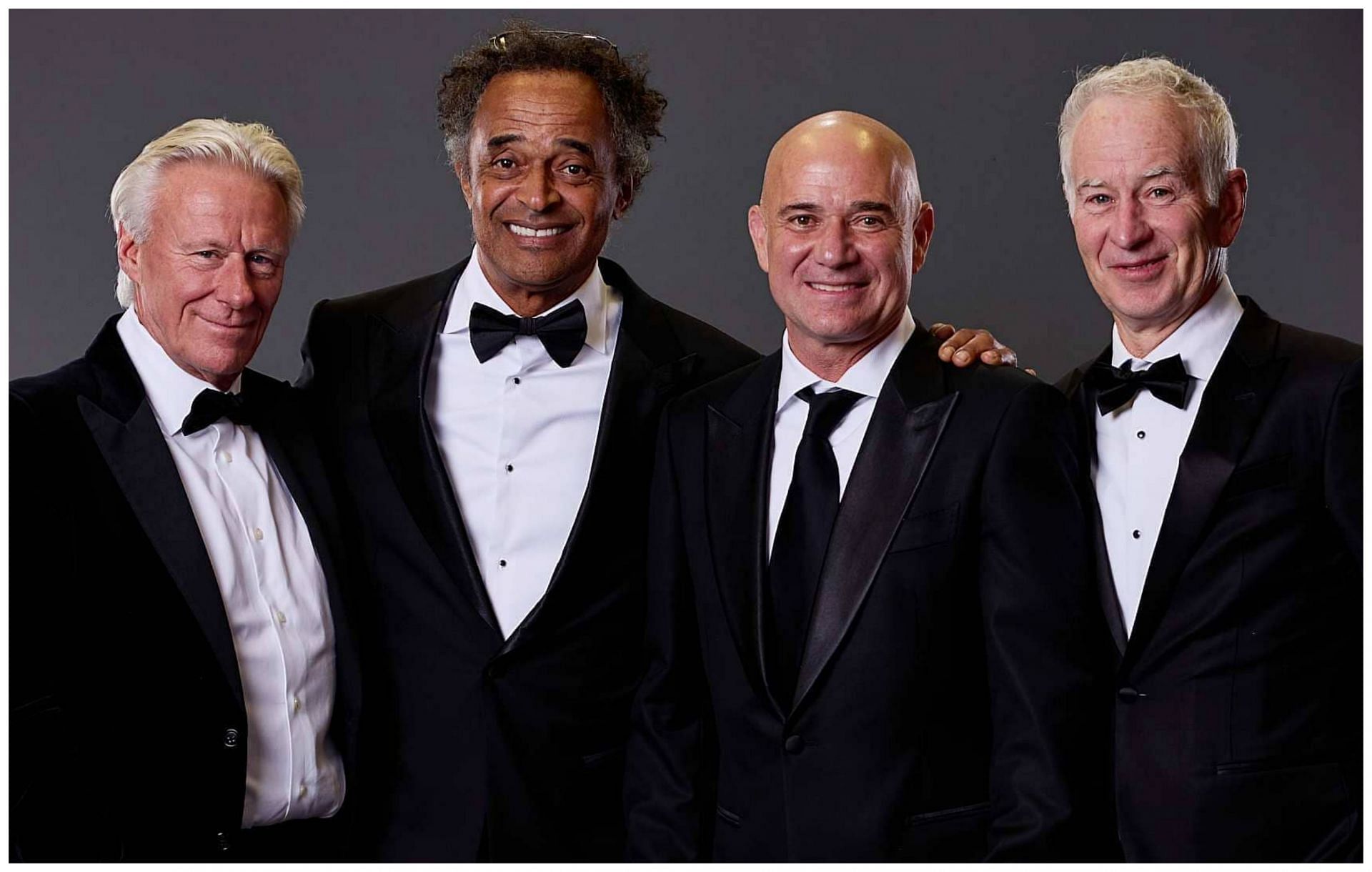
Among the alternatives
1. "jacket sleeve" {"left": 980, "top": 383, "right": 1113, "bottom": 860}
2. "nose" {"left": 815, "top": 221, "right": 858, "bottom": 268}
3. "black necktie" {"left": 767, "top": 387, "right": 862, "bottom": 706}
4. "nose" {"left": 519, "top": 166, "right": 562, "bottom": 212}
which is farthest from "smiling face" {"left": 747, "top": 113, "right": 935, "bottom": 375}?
"nose" {"left": 519, "top": 166, "right": 562, "bottom": 212}

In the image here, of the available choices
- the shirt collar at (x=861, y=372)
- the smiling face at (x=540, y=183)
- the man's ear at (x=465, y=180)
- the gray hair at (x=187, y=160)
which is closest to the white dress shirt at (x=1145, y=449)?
the shirt collar at (x=861, y=372)

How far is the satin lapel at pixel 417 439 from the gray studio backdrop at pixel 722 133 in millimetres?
1513

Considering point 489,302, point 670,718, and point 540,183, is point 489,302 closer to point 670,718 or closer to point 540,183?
point 540,183

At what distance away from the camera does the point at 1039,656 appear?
110 inches

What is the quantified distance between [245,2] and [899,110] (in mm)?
2171

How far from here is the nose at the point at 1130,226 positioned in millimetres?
2994

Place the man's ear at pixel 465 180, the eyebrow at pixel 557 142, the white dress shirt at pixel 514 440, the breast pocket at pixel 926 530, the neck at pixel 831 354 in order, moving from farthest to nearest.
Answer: the man's ear at pixel 465 180 → the eyebrow at pixel 557 142 → the white dress shirt at pixel 514 440 → the neck at pixel 831 354 → the breast pocket at pixel 926 530

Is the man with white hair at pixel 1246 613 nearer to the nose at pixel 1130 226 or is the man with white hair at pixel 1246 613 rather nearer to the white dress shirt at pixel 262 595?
the nose at pixel 1130 226

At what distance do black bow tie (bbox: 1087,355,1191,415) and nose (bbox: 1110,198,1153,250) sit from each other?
0.25m

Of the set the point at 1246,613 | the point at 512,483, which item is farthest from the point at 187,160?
the point at 1246,613

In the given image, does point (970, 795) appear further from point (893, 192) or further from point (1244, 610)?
point (893, 192)

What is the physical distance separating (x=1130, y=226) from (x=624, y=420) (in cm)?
119

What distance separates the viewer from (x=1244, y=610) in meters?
2.80

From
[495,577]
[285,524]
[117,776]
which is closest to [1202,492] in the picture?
[495,577]
